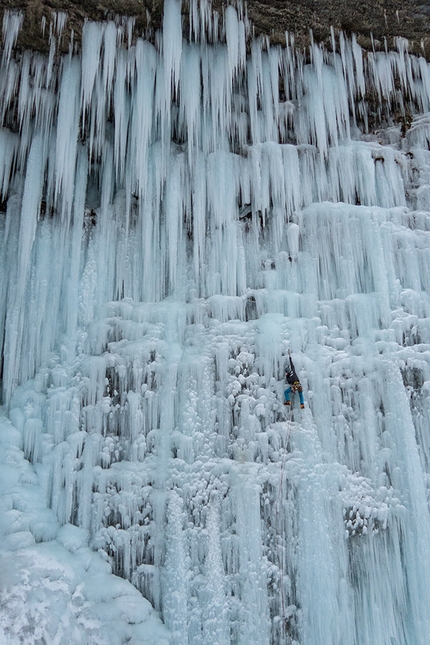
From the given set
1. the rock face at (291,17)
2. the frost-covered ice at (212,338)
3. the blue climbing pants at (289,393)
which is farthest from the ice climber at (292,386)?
the rock face at (291,17)

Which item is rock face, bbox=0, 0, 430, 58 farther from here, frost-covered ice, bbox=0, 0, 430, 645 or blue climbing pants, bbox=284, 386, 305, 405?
blue climbing pants, bbox=284, 386, 305, 405

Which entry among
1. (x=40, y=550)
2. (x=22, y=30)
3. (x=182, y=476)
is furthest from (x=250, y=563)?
(x=22, y=30)

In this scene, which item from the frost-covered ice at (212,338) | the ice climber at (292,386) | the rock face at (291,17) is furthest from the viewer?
the ice climber at (292,386)

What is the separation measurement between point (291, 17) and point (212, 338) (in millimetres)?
3708

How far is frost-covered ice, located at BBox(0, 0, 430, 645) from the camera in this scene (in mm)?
5117

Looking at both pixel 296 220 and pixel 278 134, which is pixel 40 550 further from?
pixel 278 134

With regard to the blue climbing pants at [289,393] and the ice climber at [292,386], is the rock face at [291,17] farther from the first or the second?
the blue climbing pants at [289,393]

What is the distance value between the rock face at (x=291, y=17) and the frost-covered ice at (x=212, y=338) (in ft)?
0.41

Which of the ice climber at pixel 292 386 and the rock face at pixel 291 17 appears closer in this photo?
the rock face at pixel 291 17

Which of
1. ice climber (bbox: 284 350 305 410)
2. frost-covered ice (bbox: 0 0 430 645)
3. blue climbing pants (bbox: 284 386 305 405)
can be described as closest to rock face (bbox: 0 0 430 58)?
frost-covered ice (bbox: 0 0 430 645)

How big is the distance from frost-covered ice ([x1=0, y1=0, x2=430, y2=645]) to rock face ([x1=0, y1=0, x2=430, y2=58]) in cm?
12

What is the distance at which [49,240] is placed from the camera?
20.9 ft

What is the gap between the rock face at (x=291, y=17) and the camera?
5250mm

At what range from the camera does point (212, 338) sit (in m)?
6.07
